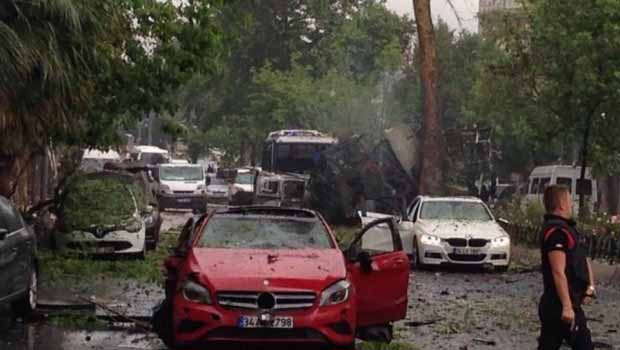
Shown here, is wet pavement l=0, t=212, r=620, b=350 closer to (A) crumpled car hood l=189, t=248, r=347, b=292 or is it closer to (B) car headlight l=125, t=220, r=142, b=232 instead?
(A) crumpled car hood l=189, t=248, r=347, b=292

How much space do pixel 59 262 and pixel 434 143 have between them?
694 inches

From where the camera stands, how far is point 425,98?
126 ft

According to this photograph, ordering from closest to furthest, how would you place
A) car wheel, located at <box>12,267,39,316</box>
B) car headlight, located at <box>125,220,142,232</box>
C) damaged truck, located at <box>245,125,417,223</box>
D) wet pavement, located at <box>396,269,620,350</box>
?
1. wet pavement, located at <box>396,269,620,350</box>
2. car wheel, located at <box>12,267,39,316</box>
3. car headlight, located at <box>125,220,142,232</box>
4. damaged truck, located at <box>245,125,417,223</box>

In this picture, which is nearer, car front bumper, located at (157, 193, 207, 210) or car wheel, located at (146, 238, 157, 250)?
car wheel, located at (146, 238, 157, 250)

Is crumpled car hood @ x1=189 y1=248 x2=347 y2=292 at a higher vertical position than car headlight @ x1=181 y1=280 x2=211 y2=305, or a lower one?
higher

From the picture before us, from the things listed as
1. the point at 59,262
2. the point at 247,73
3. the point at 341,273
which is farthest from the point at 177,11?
the point at 247,73

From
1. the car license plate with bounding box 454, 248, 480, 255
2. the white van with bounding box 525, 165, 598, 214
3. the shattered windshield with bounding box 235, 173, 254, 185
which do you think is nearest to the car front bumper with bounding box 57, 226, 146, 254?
the car license plate with bounding box 454, 248, 480, 255

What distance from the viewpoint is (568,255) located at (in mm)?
9734

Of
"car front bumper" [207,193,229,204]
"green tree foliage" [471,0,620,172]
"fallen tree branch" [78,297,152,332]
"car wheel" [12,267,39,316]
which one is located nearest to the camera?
"fallen tree branch" [78,297,152,332]

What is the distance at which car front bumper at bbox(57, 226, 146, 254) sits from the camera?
25.4 metres

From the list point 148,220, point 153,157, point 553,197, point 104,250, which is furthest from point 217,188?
point 553,197

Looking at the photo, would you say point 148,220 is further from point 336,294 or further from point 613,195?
→ point 613,195

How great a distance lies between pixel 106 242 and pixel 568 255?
17.2 metres

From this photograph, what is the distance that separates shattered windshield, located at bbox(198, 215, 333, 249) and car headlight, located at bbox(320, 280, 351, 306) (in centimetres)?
138
